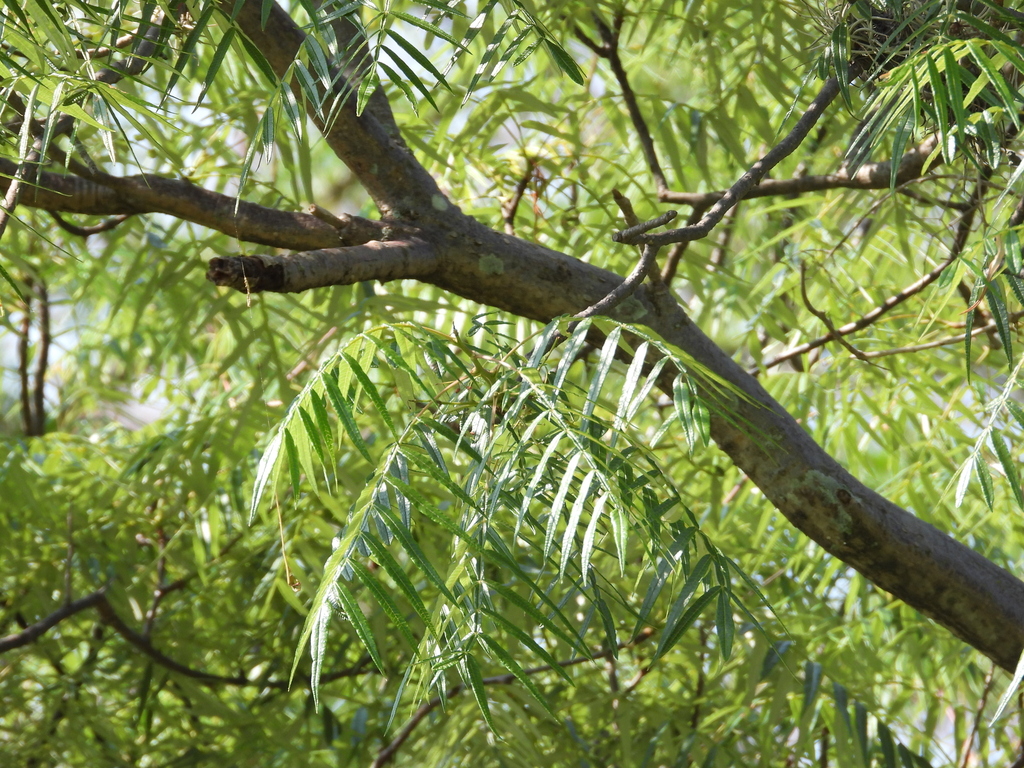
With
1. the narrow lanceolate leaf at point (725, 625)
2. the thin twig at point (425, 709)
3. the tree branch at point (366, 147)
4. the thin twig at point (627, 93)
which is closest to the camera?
the narrow lanceolate leaf at point (725, 625)


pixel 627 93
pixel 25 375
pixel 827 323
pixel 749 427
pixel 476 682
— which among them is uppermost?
pixel 25 375

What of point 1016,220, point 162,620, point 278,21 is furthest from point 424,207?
point 162,620

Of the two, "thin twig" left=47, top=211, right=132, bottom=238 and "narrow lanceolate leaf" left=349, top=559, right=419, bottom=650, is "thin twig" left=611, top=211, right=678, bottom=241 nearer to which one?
"narrow lanceolate leaf" left=349, top=559, right=419, bottom=650

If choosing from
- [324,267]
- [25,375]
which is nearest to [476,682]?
[324,267]

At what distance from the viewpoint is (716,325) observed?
2.30 metres

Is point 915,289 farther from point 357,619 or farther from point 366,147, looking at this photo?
point 357,619

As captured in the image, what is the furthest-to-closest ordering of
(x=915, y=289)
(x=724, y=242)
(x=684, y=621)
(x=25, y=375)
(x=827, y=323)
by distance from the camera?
(x=25, y=375) < (x=724, y=242) < (x=915, y=289) < (x=827, y=323) < (x=684, y=621)

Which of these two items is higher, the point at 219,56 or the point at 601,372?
the point at 219,56

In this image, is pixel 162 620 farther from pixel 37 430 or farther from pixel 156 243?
pixel 37 430

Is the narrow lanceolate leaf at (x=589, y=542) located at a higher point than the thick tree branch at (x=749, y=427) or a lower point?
lower

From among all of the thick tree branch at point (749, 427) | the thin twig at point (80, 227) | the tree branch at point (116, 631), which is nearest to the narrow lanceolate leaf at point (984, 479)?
the thick tree branch at point (749, 427)

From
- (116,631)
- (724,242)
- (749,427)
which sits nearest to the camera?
(749,427)

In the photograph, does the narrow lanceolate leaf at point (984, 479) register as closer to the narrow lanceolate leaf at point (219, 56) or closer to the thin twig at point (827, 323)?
the thin twig at point (827, 323)

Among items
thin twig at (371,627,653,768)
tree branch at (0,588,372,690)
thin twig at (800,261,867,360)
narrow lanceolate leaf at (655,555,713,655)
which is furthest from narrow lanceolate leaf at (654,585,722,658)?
tree branch at (0,588,372,690)
